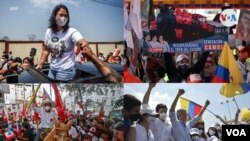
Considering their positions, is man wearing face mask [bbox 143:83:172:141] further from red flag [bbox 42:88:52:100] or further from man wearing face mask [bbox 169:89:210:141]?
red flag [bbox 42:88:52:100]

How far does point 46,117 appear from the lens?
6.57 metres

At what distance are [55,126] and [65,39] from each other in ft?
3.33

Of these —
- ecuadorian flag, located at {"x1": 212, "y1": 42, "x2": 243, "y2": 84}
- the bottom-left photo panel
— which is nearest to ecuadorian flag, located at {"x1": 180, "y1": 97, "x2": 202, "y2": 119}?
ecuadorian flag, located at {"x1": 212, "y1": 42, "x2": 243, "y2": 84}

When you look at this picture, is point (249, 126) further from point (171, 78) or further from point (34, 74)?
point (34, 74)

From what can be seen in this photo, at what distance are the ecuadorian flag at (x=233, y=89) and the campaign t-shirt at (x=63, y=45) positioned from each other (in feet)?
5.71

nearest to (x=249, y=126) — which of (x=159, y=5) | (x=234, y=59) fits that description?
(x=234, y=59)

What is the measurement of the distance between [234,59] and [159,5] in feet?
3.47

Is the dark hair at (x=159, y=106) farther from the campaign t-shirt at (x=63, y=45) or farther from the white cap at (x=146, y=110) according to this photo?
the campaign t-shirt at (x=63, y=45)

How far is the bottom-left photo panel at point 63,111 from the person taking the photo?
6.49 metres

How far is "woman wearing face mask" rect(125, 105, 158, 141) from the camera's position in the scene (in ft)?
21.3

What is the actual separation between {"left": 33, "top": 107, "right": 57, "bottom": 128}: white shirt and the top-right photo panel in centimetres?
95

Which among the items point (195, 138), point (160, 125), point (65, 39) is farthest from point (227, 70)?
point (65, 39)

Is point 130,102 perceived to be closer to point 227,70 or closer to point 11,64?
point 227,70

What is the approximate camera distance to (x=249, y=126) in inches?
257
